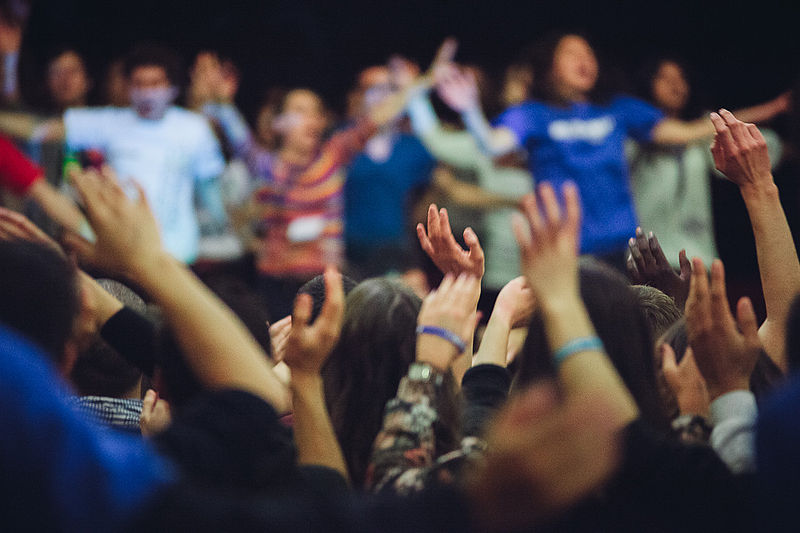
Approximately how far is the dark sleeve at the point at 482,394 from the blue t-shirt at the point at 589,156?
2.42m

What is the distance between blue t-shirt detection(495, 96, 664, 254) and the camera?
3842mm

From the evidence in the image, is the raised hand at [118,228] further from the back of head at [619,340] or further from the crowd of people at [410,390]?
the back of head at [619,340]

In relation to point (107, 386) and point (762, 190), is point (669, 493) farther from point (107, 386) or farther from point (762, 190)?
point (107, 386)

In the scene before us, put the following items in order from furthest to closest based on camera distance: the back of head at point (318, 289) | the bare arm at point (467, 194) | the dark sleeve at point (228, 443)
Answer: the bare arm at point (467, 194), the back of head at point (318, 289), the dark sleeve at point (228, 443)

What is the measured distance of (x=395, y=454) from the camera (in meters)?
1.28

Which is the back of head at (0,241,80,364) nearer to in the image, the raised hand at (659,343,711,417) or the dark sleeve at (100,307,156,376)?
the dark sleeve at (100,307,156,376)

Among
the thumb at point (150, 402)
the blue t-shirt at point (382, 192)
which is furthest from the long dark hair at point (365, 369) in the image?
the blue t-shirt at point (382, 192)

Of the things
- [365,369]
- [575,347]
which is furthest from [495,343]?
[575,347]

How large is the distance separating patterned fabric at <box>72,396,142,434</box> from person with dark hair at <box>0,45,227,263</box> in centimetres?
276

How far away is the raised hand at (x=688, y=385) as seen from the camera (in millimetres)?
1426

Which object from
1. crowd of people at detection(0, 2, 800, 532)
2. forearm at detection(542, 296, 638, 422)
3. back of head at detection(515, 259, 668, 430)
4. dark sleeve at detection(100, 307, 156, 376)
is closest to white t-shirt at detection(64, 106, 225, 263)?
crowd of people at detection(0, 2, 800, 532)

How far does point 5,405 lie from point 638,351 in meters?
0.80

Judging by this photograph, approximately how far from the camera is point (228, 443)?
3.52 ft

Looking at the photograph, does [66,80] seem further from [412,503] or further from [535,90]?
[412,503]
